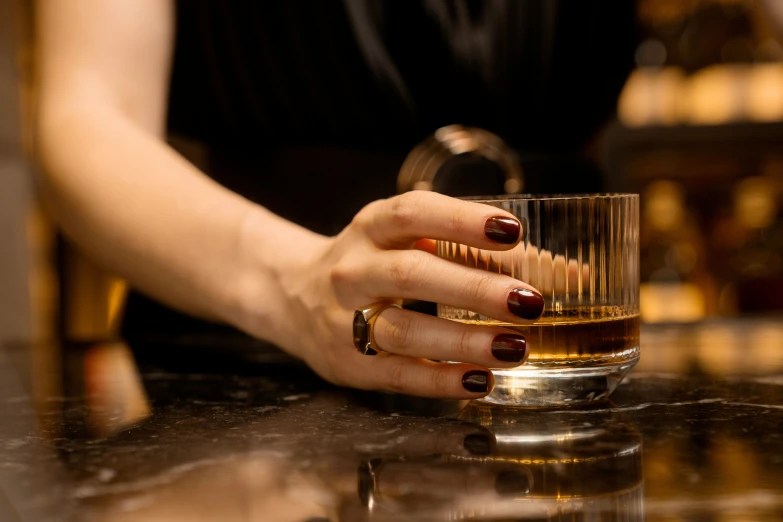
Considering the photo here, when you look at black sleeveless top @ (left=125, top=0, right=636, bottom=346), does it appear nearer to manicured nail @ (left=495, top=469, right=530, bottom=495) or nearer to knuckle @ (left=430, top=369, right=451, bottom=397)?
knuckle @ (left=430, top=369, right=451, bottom=397)

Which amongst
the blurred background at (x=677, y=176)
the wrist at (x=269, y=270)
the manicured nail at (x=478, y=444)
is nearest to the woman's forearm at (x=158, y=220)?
the wrist at (x=269, y=270)

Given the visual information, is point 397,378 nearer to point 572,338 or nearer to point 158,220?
point 572,338

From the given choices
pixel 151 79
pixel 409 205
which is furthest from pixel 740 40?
pixel 409 205

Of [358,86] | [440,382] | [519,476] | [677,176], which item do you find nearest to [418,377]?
[440,382]

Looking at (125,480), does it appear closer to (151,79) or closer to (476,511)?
(476,511)

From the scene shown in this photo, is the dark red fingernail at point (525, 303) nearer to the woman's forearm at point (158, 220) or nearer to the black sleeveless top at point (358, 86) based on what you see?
the woman's forearm at point (158, 220)

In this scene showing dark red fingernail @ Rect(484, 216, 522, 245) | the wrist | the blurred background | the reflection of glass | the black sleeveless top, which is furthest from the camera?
the blurred background

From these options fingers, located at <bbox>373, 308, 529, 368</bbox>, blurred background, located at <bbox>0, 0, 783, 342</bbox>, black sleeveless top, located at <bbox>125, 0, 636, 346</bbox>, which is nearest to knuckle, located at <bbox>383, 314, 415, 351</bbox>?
fingers, located at <bbox>373, 308, 529, 368</bbox>
